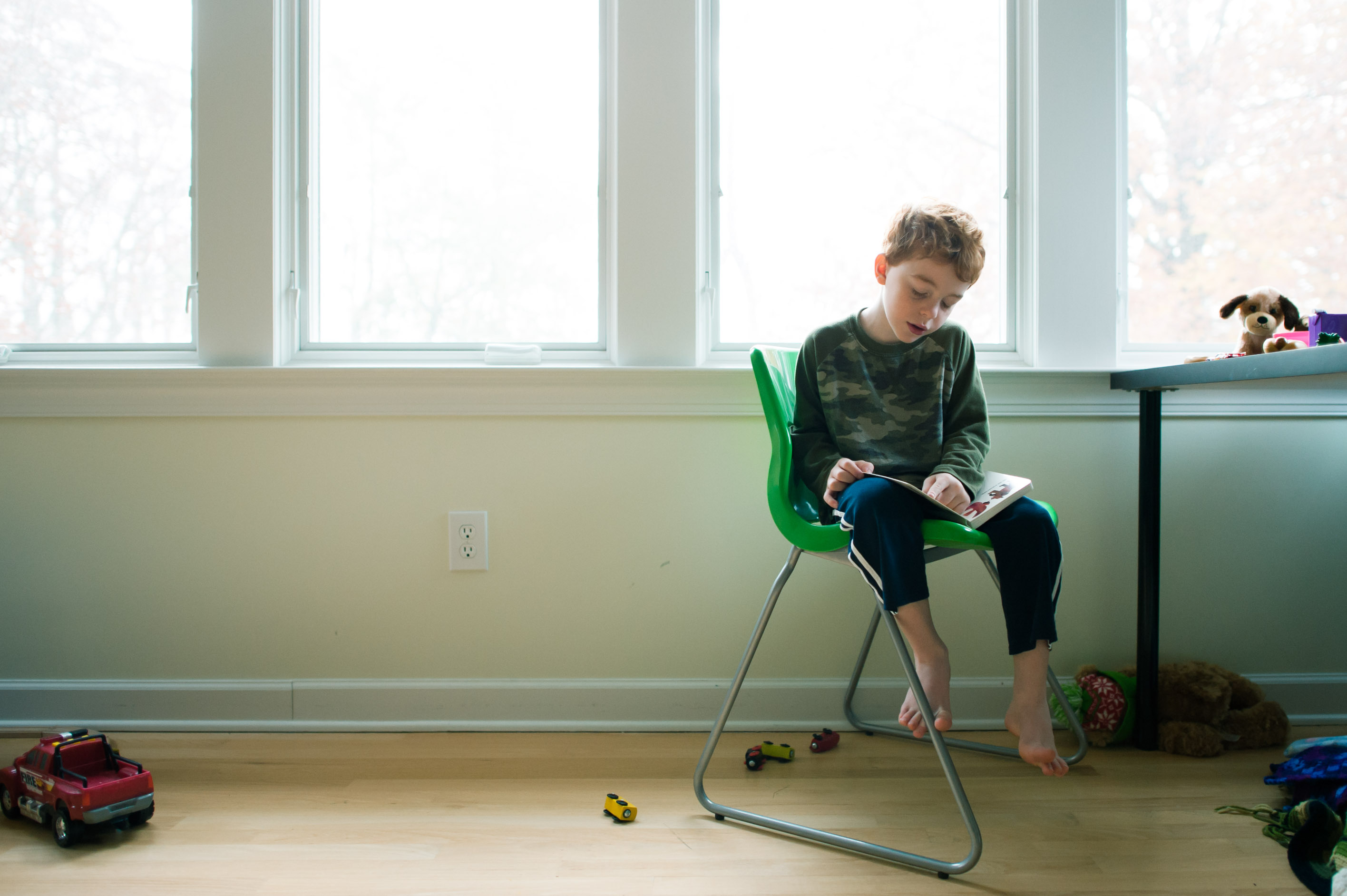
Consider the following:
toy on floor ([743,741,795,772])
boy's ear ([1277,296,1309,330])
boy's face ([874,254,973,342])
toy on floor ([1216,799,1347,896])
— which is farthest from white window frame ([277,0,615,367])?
toy on floor ([1216,799,1347,896])

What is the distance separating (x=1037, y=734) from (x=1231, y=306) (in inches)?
36.4

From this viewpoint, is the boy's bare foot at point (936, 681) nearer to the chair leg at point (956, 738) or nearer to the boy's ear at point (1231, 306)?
the chair leg at point (956, 738)

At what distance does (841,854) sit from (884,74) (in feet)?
5.15

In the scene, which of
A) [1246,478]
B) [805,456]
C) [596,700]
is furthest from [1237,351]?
[596,700]

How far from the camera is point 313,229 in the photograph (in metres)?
1.73

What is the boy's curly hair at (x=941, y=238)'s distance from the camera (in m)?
1.25

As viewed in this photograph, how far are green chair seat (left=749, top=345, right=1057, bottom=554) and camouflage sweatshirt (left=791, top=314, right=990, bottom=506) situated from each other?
0.04 meters

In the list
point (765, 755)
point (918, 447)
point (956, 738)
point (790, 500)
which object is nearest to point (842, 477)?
point (790, 500)

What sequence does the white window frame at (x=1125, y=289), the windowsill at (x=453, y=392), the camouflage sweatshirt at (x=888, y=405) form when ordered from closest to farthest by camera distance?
1. the camouflage sweatshirt at (x=888, y=405)
2. the windowsill at (x=453, y=392)
3. the white window frame at (x=1125, y=289)

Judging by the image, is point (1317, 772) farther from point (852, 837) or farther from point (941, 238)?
point (941, 238)

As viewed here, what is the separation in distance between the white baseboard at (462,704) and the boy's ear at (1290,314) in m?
0.85

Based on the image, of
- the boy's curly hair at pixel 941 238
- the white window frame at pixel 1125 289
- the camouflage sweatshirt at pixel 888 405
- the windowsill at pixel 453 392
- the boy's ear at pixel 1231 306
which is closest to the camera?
the boy's curly hair at pixel 941 238

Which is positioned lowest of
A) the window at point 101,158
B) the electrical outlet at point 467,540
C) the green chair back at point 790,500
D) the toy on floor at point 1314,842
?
the toy on floor at point 1314,842

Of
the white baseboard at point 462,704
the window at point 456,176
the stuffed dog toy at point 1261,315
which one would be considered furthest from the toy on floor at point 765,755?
the stuffed dog toy at point 1261,315
